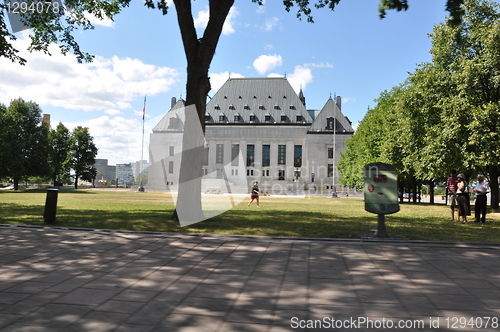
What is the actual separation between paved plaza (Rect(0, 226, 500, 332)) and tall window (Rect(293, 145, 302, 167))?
279 ft

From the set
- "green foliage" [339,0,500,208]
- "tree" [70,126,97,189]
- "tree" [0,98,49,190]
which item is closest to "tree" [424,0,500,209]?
"green foliage" [339,0,500,208]

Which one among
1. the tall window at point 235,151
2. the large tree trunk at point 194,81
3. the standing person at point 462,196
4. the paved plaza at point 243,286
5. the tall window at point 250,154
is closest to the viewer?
the paved plaza at point 243,286

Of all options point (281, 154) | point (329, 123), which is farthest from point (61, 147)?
point (329, 123)

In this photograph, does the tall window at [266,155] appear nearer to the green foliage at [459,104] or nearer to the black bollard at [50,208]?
the green foliage at [459,104]

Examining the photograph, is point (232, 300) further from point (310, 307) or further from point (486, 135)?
point (486, 135)

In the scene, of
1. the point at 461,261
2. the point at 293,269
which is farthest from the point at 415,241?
the point at 293,269

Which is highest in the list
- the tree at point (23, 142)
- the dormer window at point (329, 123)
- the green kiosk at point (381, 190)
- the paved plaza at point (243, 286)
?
the dormer window at point (329, 123)

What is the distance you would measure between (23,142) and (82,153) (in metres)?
22.1

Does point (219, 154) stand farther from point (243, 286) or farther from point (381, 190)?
point (243, 286)

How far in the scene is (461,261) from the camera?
679 cm

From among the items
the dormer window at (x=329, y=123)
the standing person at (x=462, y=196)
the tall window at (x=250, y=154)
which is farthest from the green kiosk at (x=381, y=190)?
the tall window at (x=250, y=154)

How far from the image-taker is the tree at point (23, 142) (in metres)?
46.0

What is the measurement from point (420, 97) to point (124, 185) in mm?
68392

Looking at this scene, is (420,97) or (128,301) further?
(420,97)
